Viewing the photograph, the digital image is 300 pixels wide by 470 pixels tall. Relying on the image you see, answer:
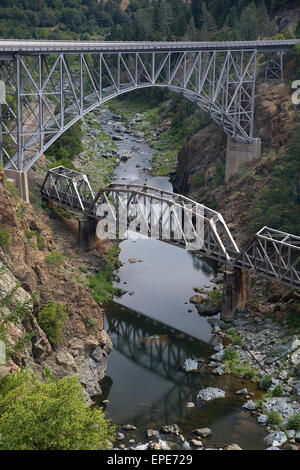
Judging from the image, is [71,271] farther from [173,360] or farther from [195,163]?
[195,163]

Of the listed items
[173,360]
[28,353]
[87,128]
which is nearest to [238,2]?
[87,128]

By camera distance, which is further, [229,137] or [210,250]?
[229,137]

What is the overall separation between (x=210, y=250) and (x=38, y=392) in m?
22.1

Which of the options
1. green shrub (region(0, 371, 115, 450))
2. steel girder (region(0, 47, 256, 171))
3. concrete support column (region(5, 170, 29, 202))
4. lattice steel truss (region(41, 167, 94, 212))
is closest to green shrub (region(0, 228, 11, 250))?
green shrub (region(0, 371, 115, 450))

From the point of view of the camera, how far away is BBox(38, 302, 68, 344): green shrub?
103 feet

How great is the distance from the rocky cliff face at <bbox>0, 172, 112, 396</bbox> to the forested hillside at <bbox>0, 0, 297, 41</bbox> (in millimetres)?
57064

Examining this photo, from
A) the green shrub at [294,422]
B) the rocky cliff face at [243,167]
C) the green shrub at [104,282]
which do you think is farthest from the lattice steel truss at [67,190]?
the green shrub at [294,422]

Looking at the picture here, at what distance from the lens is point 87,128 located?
292 feet

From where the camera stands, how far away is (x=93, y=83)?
47.3 metres

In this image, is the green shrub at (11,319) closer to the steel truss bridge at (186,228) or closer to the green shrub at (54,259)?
the green shrub at (54,259)

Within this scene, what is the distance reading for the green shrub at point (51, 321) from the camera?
3148cm

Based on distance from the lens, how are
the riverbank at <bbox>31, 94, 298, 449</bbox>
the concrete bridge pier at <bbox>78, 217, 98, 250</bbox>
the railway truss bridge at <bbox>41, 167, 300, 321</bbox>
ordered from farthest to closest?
1. the concrete bridge pier at <bbox>78, 217, 98, 250</bbox>
2. the railway truss bridge at <bbox>41, 167, 300, 321</bbox>
3. the riverbank at <bbox>31, 94, 298, 449</bbox>

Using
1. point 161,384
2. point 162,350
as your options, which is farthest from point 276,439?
point 162,350

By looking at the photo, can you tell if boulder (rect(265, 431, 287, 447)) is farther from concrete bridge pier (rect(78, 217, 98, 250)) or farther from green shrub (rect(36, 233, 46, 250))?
concrete bridge pier (rect(78, 217, 98, 250))
